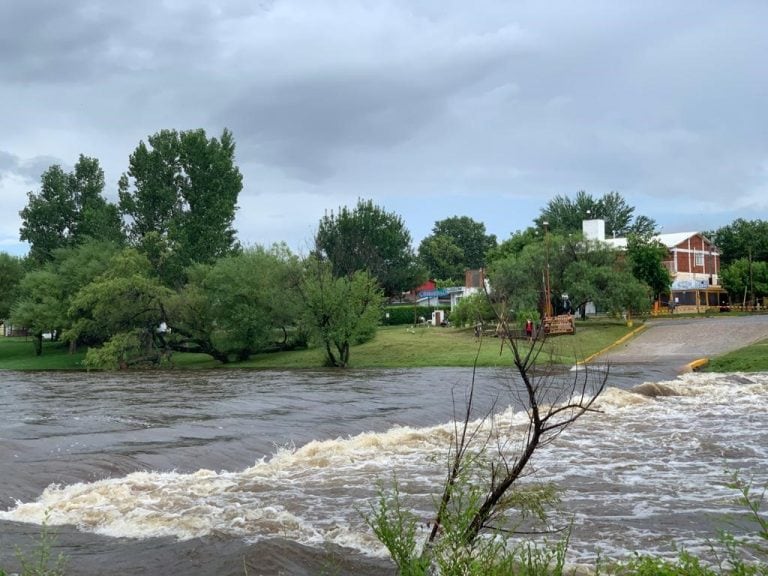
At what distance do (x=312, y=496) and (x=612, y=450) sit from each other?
6514 mm

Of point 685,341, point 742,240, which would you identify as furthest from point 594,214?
point 685,341

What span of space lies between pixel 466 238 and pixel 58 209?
7281 centimetres

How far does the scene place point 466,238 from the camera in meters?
131

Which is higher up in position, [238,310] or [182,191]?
[182,191]

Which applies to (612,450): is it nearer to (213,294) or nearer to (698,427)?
(698,427)

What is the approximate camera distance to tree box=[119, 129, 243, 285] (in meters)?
66.4

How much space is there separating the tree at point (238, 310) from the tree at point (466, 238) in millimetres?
78259

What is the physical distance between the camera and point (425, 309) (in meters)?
76.0

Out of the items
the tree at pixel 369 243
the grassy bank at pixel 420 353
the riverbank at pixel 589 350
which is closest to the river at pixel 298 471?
the riverbank at pixel 589 350

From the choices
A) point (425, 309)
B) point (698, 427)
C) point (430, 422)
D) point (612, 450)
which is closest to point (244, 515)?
point (612, 450)

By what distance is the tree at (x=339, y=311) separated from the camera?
136 ft

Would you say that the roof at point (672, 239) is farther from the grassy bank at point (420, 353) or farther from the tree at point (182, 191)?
the tree at point (182, 191)

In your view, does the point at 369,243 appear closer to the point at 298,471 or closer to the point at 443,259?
the point at 443,259

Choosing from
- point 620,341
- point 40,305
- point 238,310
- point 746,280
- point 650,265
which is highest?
point 650,265
